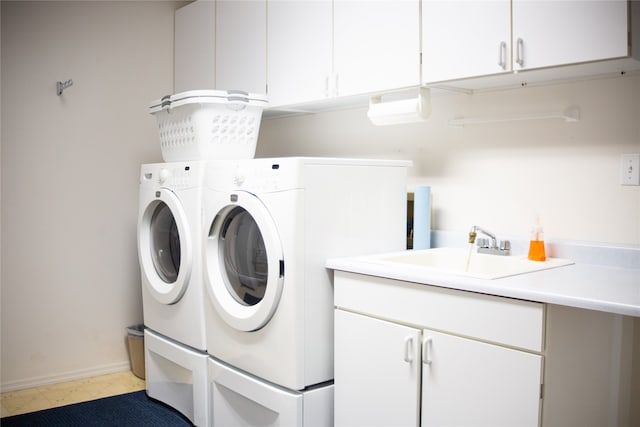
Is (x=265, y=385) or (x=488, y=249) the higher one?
(x=488, y=249)

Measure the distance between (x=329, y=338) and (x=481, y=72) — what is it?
1.12m

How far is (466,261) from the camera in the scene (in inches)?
97.7

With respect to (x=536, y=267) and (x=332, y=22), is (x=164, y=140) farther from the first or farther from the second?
(x=536, y=267)

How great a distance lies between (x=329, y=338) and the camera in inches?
90.6

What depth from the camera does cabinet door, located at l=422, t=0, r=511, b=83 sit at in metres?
2.05

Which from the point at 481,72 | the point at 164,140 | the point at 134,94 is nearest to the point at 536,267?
the point at 481,72

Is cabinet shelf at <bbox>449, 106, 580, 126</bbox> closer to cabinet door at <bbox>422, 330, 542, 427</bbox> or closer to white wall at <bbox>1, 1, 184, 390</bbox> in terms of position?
cabinet door at <bbox>422, 330, 542, 427</bbox>

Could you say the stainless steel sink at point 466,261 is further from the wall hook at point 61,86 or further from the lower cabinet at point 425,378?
the wall hook at point 61,86

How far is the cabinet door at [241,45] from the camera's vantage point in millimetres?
3102

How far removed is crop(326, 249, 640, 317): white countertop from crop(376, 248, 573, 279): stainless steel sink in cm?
11

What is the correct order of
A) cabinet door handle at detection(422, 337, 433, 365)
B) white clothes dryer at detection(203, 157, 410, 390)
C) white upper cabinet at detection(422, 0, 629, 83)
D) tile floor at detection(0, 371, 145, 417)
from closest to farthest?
white upper cabinet at detection(422, 0, 629, 83), cabinet door handle at detection(422, 337, 433, 365), white clothes dryer at detection(203, 157, 410, 390), tile floor at detection(0, 371, 145, 417)

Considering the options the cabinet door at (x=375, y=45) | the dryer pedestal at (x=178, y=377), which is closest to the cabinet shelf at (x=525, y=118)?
the cabinet door at (x=375, y=45)

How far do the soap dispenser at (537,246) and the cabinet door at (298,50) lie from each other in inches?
43.0

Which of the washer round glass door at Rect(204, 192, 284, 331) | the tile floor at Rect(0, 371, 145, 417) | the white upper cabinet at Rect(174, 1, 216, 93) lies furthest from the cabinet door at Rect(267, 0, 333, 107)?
the tile floor at Rect(0, 371, 145, 417)
